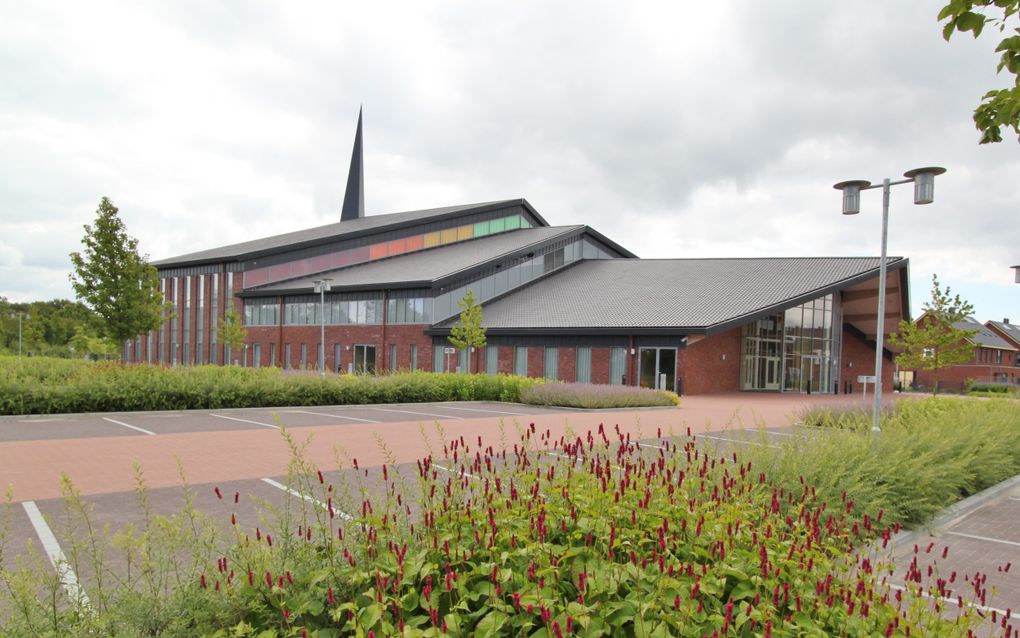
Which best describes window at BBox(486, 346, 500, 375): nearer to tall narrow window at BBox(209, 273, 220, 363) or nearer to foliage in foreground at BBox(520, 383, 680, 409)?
foliage in foreground at BBox(520, 383, 680, 409)

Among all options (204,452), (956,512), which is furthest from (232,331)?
(956,512)

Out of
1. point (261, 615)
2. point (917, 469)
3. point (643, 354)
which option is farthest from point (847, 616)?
point (643, 354)

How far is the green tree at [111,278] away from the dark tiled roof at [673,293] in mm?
14465

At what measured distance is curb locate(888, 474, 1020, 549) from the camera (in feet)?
23.8

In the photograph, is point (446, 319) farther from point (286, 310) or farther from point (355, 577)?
point (355, 577)

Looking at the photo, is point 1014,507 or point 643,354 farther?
point 643,354

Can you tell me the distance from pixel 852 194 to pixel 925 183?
1.17 meters

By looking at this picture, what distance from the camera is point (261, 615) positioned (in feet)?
11.5

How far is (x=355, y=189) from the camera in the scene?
67.8 m

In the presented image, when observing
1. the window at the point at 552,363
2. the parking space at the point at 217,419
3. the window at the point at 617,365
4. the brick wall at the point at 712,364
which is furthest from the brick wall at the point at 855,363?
the parking space at the point at 217,419

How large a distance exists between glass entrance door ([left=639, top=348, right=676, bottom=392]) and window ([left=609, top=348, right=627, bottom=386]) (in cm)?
81

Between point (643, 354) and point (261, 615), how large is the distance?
95.1ft

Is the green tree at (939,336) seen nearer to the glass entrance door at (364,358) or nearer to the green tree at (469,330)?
the green tree at (469,330)

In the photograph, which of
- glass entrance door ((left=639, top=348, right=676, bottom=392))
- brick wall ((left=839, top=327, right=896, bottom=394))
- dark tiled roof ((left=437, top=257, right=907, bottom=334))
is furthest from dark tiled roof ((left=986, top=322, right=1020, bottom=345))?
glass entrance door ((left=639, top=348, right=676, bottom=392))
